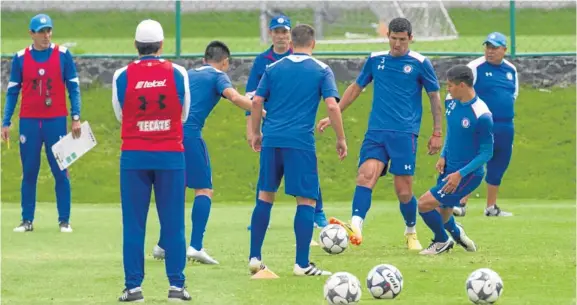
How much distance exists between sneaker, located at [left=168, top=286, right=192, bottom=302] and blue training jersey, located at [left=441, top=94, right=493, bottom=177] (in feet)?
11.5

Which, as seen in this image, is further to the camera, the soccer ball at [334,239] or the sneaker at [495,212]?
the sneaker at [495,212]

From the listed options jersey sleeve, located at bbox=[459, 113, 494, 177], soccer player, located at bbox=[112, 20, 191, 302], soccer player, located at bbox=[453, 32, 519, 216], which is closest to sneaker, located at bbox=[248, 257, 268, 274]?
soccer player, located at bbox=[112, 20, 191, 302]

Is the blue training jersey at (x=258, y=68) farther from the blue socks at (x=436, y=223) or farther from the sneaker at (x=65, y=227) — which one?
the sneaker at (x=65, y=227)

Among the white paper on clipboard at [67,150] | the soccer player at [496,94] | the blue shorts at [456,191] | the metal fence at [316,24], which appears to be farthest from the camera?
the metal fence at [316,24]

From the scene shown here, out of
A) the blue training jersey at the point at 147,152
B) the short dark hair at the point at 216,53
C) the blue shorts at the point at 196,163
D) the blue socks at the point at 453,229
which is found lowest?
the blue socks at the point at 453,229

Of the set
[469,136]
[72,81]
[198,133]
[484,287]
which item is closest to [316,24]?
[72,81]

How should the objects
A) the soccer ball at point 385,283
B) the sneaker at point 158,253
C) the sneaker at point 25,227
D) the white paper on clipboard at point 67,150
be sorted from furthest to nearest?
the sneaker at point 25,227
the white paper on clipboard at point 67,150
the sneaker at point 158,253
the soccer ball at point 385,283

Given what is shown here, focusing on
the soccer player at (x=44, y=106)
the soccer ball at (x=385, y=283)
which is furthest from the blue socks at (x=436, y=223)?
the soccer player at (x=44, y=106)

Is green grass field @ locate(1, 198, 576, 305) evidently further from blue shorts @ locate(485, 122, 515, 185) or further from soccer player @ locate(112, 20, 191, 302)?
blue shorts @ locate(485, 122, 515, 185)

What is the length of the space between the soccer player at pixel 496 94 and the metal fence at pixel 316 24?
604cm

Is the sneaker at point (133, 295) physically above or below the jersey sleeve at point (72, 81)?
below

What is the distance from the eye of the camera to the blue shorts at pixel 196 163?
13039 millimetres

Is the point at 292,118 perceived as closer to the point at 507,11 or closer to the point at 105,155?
the point at 105,155

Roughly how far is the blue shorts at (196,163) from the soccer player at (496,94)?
5.13m
